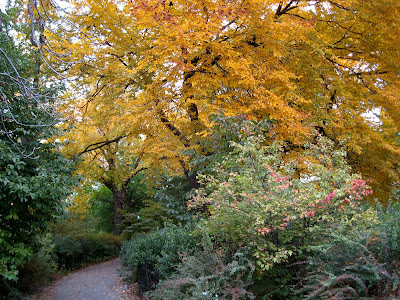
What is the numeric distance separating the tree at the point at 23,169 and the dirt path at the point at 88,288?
10.3ft

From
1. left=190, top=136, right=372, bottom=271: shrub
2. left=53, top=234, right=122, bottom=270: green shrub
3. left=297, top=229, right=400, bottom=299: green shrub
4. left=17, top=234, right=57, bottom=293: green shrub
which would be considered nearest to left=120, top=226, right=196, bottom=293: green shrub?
left=190, top=136, right=372, bottom=271: shrub

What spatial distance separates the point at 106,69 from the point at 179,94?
7.43 feet

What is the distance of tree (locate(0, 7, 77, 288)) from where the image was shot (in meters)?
5.56

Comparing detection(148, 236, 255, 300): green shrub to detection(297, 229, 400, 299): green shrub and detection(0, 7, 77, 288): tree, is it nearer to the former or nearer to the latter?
detection(297, 229, 400, 299): green shrub

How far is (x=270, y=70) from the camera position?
7414 millimetres

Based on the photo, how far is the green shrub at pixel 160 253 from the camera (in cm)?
568

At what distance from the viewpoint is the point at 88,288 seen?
34.1ft

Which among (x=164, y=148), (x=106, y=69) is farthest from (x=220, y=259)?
(x=106, y=69)

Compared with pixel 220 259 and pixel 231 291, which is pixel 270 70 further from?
pixel 231 291

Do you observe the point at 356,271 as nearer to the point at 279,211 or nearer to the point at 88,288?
the point at 279,211

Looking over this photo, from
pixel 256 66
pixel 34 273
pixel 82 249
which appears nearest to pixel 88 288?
pixel 34 273

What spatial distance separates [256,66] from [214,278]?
192 inches

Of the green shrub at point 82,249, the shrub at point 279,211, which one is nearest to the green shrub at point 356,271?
the shrub at point 279,211

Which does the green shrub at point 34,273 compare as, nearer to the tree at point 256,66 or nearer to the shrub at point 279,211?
the tree at point 256,66
